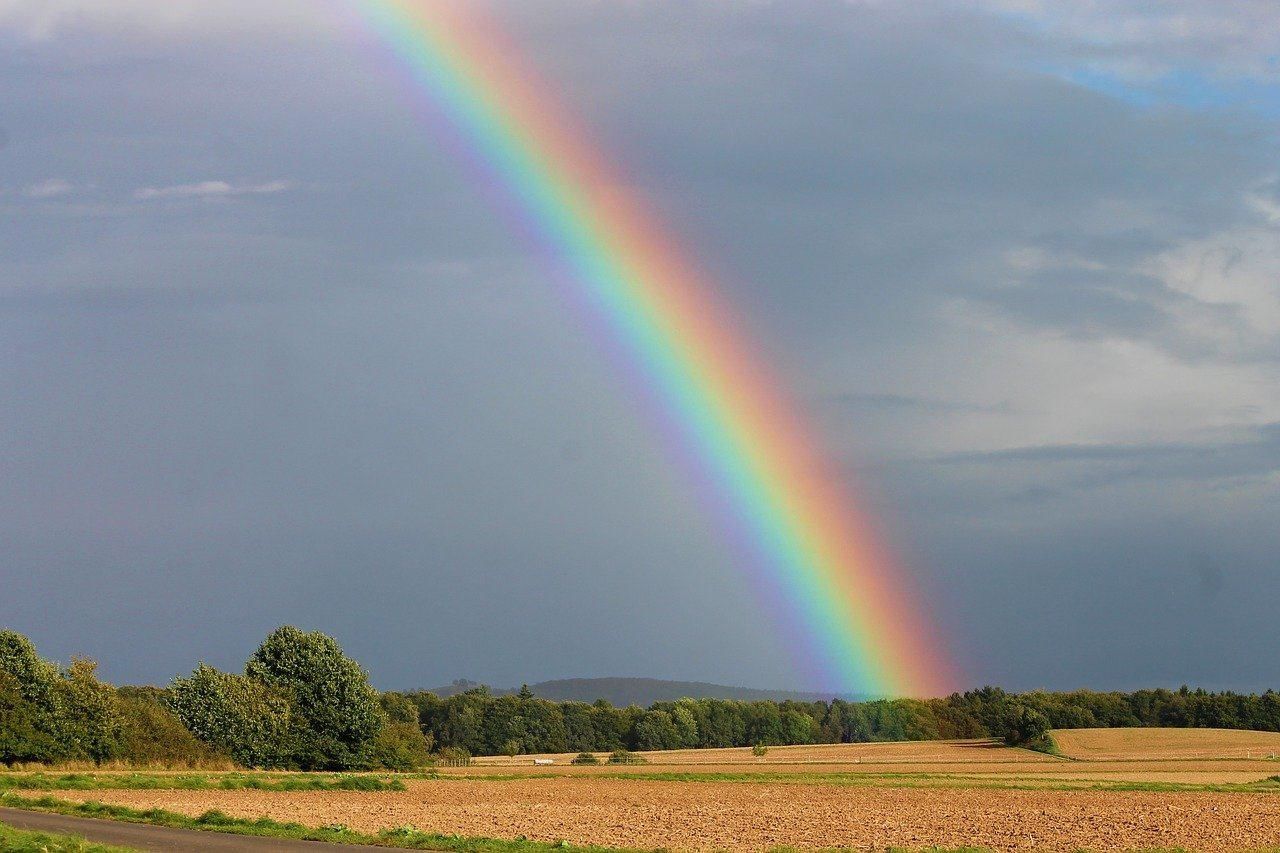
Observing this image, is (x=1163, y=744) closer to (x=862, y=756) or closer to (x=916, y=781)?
(x=862, y=756)

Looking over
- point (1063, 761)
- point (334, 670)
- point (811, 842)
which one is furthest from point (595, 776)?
point (811, 842)

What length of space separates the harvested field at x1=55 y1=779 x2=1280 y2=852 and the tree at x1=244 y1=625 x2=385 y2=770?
12122 millimetres

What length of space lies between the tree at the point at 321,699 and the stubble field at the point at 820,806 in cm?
571

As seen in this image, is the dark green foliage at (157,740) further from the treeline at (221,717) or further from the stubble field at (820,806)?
the stubble field at (820,806)

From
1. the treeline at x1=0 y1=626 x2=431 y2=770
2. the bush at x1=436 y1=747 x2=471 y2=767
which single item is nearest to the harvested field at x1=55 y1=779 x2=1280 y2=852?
the treeline at x1=0 y1=626 x2=431 y2=770

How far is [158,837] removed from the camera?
3102 centimetres

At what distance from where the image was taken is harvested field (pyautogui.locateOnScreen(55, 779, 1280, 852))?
35.4 m

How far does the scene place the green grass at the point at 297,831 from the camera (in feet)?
99.7

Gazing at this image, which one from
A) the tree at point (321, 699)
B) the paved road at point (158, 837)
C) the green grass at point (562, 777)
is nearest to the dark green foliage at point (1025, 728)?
the green grass at point (562, 777)

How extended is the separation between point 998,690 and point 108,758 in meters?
140

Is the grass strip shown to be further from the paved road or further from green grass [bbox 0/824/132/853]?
green grass [bbox 0/824/132/853]

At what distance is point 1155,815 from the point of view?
45156 mm

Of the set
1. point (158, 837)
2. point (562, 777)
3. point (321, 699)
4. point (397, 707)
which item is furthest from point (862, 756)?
point (158, 837)

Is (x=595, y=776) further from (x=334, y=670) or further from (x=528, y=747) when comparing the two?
(x=528, y=747)
